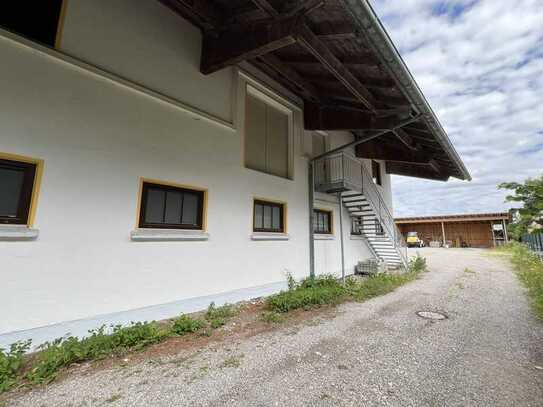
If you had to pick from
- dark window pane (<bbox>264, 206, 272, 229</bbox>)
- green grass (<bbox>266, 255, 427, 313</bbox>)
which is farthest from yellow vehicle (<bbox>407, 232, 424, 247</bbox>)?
dark window pane (<bbox>264, 206, 272, 229</bbox>)

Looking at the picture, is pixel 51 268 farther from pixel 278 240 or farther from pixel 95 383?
pixel 278 240

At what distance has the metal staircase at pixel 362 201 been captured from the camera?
882cm

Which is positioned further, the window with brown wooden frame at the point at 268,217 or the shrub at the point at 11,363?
the window with brown wooden frame at the point at 268,217

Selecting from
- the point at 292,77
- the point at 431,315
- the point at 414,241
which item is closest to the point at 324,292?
the point at 431,315

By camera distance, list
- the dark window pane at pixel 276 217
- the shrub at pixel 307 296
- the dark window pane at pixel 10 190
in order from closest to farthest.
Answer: the dark window pane at pixel 10 190, the shrub at pixel 307 296, the dark window pane at pixel 276 217

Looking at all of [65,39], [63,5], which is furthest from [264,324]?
[63,5]

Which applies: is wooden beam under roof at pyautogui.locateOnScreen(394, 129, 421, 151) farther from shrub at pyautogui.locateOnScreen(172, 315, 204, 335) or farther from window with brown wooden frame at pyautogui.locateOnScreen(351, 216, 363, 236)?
shrub at pyautogui.locateOnScreen(172, 315, 204, 335)

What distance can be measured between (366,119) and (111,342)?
310 inches

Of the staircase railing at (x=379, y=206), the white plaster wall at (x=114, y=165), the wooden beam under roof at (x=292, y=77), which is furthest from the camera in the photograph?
the staircase railing at (x=379, y=206)

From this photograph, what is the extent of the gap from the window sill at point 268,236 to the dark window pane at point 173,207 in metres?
1.96

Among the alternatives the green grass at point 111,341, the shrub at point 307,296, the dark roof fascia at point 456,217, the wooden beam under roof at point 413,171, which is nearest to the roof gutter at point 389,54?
the green grass at point 111,341

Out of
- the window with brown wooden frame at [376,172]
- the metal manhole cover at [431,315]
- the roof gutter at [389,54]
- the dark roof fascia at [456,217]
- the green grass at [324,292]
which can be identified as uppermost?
the window with brown wooden frame at [376,172]

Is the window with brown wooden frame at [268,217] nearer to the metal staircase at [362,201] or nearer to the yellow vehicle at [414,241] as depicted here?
the metal staircase at [362,201]

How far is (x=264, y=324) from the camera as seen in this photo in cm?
464
